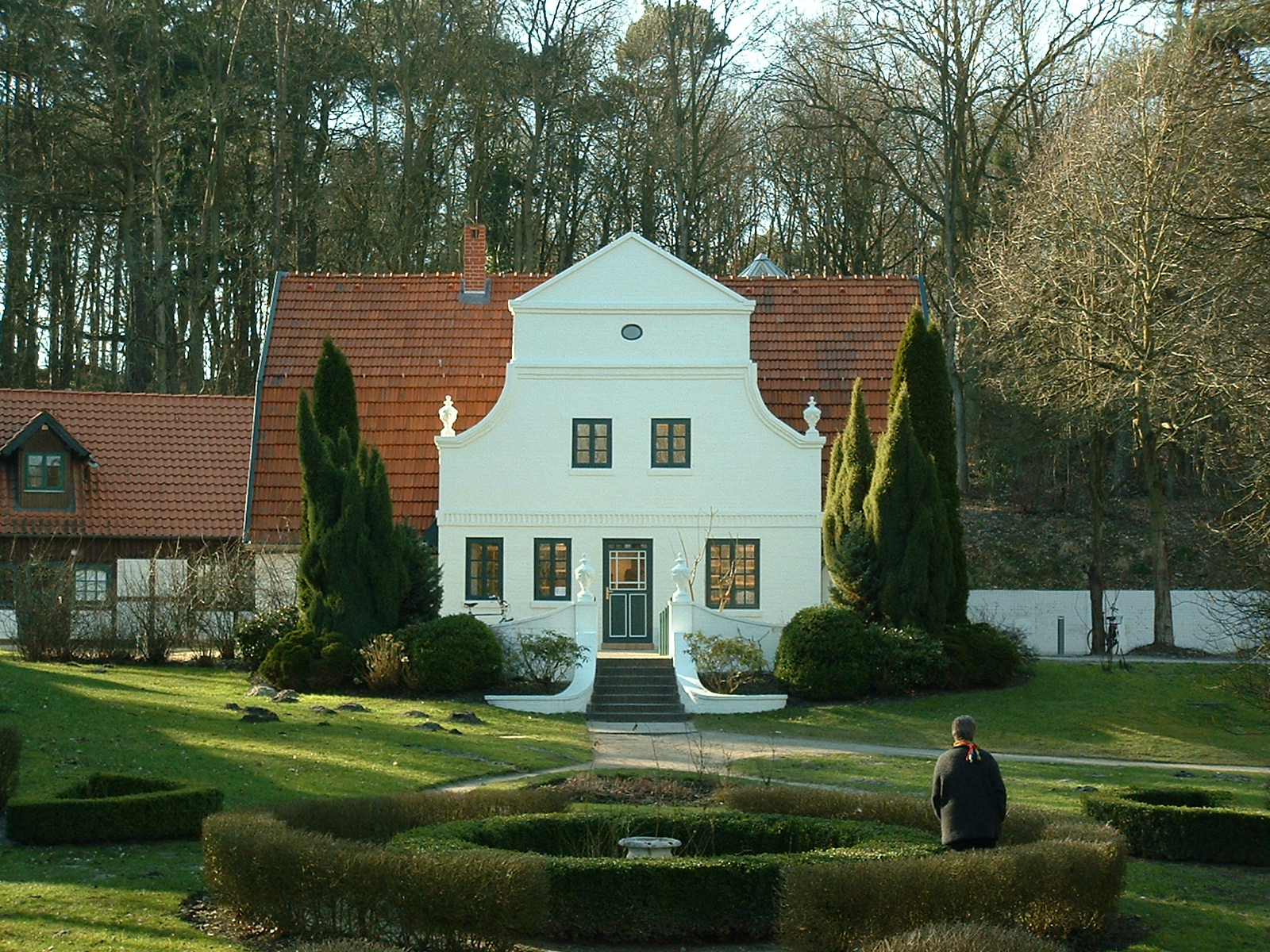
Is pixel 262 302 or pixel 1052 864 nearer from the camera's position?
pixel 1052 864

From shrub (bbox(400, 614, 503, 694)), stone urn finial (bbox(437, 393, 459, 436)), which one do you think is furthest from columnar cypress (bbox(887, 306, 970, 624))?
shrub (bbox(400, 614, 503, 694))

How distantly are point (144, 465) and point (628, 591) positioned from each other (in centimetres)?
1159

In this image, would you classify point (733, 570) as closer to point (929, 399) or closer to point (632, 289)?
point (929, 399)

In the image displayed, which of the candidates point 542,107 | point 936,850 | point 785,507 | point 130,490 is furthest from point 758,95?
point 936,850

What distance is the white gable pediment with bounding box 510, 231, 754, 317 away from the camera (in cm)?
2973

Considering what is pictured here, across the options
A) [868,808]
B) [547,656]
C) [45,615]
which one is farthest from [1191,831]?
[45,615]

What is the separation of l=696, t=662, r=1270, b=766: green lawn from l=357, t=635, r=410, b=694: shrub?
17.5 feet

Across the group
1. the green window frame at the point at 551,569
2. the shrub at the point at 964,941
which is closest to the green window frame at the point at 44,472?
the green window frame at the point at 551,569

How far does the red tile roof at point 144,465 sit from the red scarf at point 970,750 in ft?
74.2

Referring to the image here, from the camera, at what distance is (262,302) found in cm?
4356

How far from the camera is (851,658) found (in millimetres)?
25406

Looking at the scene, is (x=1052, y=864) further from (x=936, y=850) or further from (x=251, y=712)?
(x=251, y=712)

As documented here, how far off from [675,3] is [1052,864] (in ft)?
120

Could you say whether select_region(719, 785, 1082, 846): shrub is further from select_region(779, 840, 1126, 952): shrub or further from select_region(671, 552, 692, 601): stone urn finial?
select_region(671, 552, 692, 601): stone urn finial
